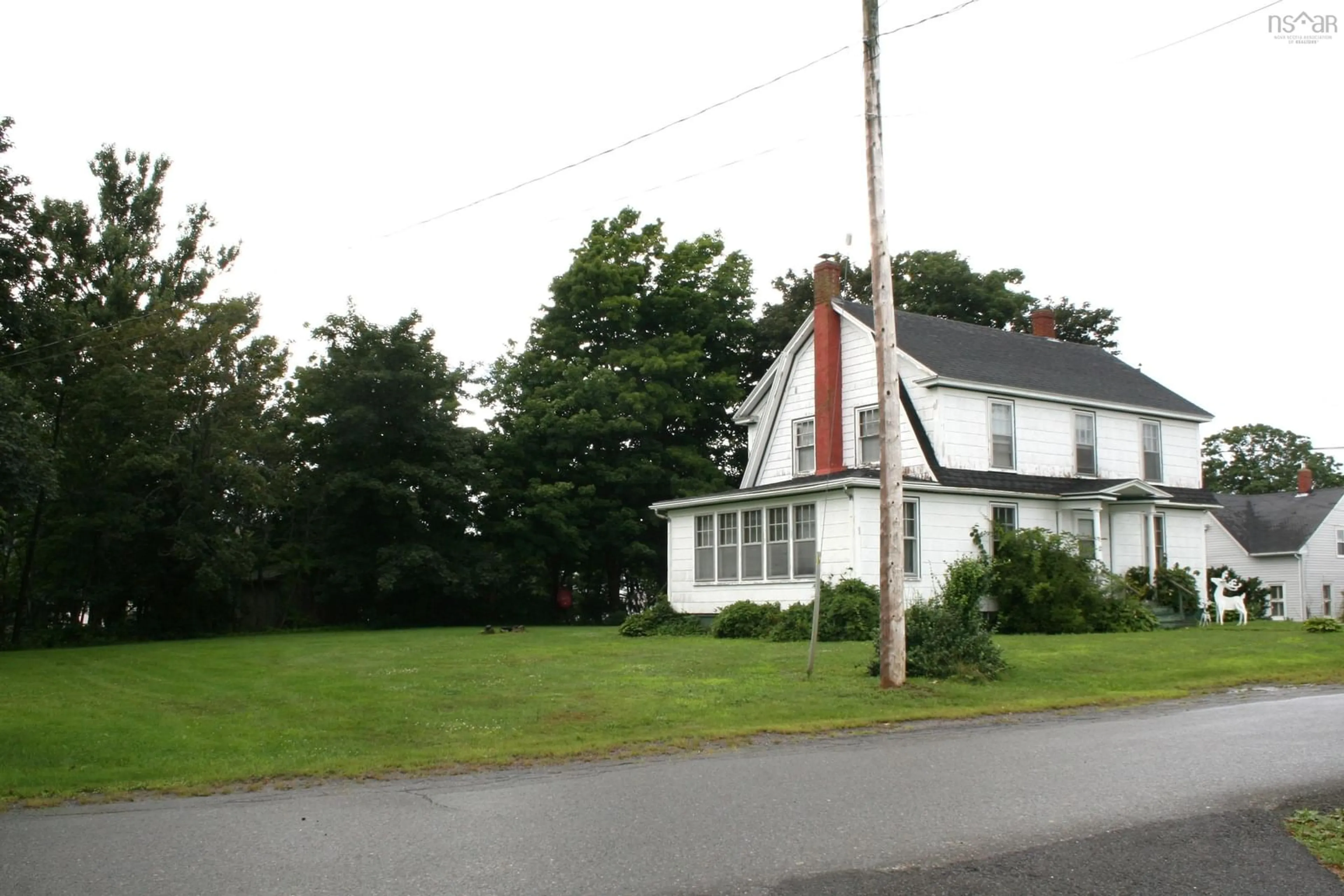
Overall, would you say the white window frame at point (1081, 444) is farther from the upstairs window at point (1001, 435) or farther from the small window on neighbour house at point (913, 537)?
the small window on neighbour house at point (913, 537)

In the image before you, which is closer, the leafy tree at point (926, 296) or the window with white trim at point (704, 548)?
the window with white trim at point (704, 548)

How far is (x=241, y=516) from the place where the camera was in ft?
126

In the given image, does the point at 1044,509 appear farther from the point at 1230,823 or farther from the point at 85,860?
the point at 85,860

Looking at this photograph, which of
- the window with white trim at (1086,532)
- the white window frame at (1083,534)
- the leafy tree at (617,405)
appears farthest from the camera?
the leafy tree at (617,405)

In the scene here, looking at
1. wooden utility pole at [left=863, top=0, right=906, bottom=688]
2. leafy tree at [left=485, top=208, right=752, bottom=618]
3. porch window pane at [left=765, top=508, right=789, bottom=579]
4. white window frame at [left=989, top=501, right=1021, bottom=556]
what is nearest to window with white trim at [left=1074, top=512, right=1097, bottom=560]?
white window frame at [left=989, top=501, right=1021, bottom=556]

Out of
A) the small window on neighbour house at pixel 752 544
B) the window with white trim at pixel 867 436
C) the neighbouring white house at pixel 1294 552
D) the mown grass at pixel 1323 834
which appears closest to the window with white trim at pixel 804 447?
the window with white trim at pixel 867 436

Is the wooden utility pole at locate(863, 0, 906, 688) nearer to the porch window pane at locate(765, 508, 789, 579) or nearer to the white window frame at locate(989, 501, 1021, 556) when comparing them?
the porch window pane at locate(765, 508, 789, 579)

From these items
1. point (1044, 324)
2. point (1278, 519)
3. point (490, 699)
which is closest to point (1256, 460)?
point (1278, 519)

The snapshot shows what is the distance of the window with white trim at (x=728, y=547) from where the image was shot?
94.0 ft

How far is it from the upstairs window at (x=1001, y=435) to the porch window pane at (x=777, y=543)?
558 centimetres

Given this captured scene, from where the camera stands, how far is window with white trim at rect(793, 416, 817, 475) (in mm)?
30344

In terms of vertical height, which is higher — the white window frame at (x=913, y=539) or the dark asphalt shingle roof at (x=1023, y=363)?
the dark asphalt shingle roof at (x=1023, y=363)

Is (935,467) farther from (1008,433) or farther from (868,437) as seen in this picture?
(1008,433)

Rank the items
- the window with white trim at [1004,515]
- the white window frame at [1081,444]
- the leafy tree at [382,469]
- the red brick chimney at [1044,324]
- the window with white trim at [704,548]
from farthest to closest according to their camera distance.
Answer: the leafy tree at [382,469]
the red brick chimney at [1044,324]
the white window frame at [1081,444]
the window with white trim at [704,548]
the window with white trim at [1004,515]
